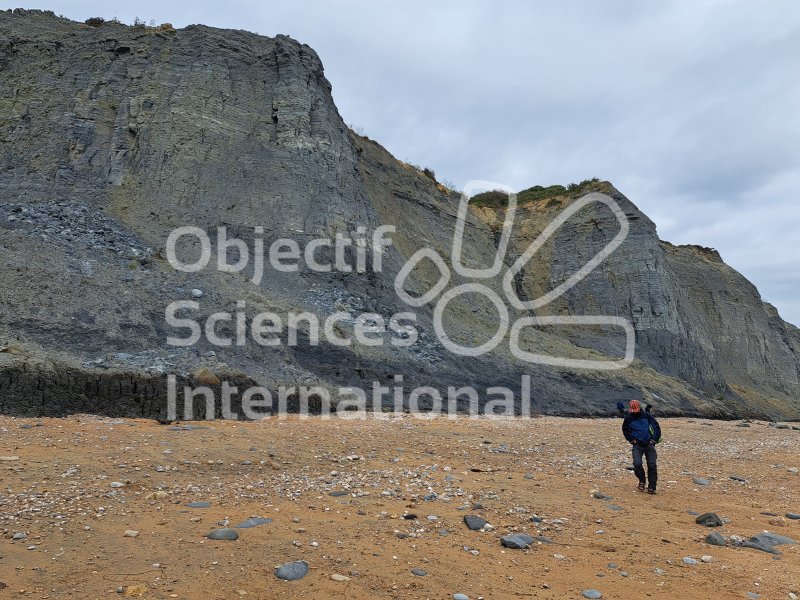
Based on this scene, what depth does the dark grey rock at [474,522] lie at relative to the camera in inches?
226

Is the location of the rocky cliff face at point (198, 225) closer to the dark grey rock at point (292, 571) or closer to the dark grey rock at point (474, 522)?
the dark grey rock at point (474, 522)

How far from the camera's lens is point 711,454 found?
11453 mm

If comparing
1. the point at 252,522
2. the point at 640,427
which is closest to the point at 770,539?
the point at 640,427

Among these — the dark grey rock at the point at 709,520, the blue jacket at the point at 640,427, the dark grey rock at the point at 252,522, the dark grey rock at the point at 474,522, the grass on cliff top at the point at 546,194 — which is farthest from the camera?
the grass on cliff top at the point at 546,194

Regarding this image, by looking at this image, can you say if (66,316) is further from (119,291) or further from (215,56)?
(215,56)

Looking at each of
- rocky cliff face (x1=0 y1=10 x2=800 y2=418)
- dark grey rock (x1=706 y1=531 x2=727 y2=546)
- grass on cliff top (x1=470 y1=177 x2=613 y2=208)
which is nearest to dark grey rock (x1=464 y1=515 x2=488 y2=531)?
dark grey rock (x1=706 y1=531 x2=727 y2=546)

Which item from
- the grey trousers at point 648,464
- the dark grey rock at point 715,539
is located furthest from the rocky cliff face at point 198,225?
the dark grey rock at point 715,539

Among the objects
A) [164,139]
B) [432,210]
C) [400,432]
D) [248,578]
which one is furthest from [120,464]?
[432,210]

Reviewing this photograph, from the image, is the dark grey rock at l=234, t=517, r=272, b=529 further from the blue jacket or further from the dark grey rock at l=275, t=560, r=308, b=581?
the blue jacket

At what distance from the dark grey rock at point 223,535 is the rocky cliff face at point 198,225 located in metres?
8.07

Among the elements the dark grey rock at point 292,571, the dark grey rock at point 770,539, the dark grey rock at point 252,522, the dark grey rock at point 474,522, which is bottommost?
the dark grey rock at point 770,539

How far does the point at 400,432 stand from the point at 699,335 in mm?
33613

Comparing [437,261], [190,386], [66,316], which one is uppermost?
[437,261]

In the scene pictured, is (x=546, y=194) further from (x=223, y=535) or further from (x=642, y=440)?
(x=223, y=535)
